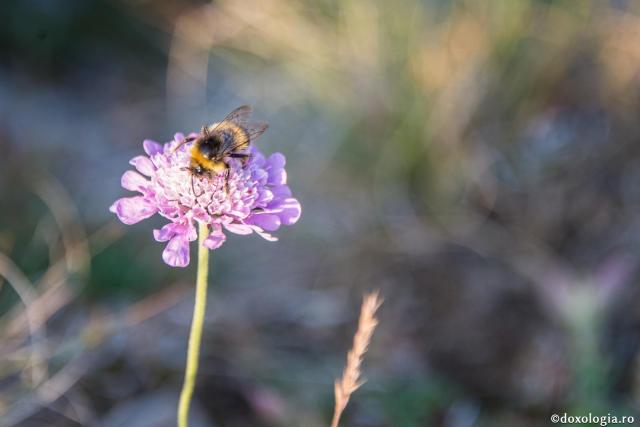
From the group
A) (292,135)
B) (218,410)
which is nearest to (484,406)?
(218,410)

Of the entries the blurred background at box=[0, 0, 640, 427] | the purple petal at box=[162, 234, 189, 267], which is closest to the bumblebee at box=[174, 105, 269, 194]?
the purple petal at box=[162, 234, 189, 267]

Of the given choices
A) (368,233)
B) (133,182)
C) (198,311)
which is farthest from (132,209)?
(368,233)

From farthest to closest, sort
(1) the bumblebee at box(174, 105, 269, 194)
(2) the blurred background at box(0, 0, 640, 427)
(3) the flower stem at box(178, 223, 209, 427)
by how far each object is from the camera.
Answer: (2) the blurred background at box(0, 0, 640, 427) < (1) the bumblebee at box(174, 105, 269, 194) < (3) the flower stem at box(178, 223, 209, 427)

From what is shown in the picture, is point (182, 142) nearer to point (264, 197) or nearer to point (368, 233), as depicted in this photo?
point (264, 197)

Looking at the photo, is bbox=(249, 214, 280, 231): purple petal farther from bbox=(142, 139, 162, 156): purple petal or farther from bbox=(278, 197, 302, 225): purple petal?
bbox=(142, 139, 162, 156): purple petal

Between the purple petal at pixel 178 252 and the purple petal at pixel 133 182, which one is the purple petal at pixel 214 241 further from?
the purple petal at pixel 133 182

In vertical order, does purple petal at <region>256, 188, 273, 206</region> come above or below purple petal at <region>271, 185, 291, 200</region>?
below
